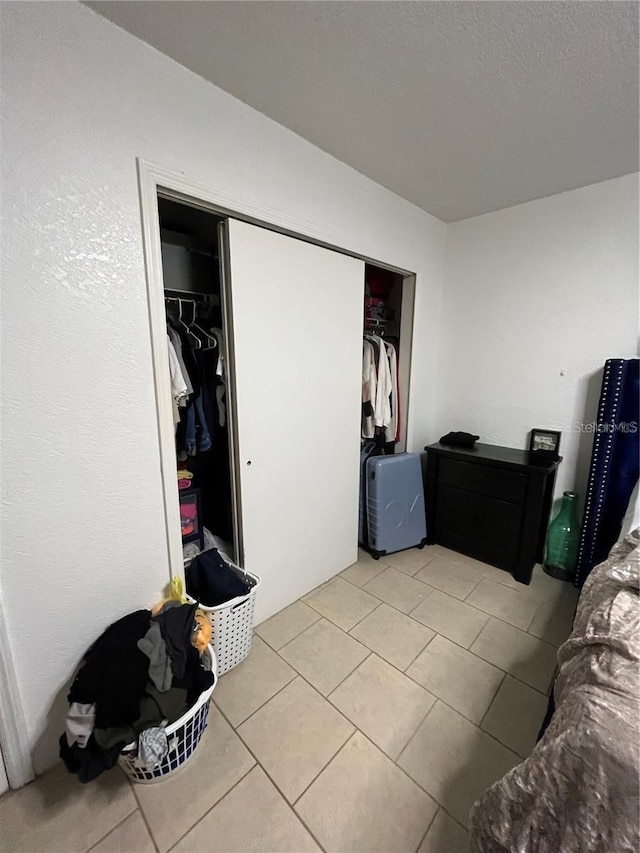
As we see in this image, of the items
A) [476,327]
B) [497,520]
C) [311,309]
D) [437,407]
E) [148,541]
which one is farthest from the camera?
[437,407]

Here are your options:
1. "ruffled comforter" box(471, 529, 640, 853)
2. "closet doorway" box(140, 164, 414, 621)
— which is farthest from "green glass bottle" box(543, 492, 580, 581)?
"ruffled comforter" box(471, 529, 640, 853)

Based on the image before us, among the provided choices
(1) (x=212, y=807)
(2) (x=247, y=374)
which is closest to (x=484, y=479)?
(2) (x=247, y=374)

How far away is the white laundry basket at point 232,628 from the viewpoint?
147 centimetres

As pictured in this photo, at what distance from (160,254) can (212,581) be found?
4.48 feet

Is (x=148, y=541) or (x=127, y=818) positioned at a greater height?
A: (x=148, y=541)

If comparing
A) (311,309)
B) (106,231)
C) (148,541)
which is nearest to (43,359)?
(106,231)

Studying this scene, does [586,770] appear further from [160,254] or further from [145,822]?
[160,254]

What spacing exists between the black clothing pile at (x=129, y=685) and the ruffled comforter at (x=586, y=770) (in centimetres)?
93

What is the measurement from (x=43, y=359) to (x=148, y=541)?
0.75m

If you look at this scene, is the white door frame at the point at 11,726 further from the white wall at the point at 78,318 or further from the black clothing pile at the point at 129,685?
the black clothing pile at the point at 129,685

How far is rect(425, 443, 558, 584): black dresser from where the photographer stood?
2.15 m

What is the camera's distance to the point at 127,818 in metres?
1.07

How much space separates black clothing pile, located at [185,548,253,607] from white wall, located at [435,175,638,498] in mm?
2048

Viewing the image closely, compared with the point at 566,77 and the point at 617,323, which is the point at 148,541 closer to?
the point at 566,77
